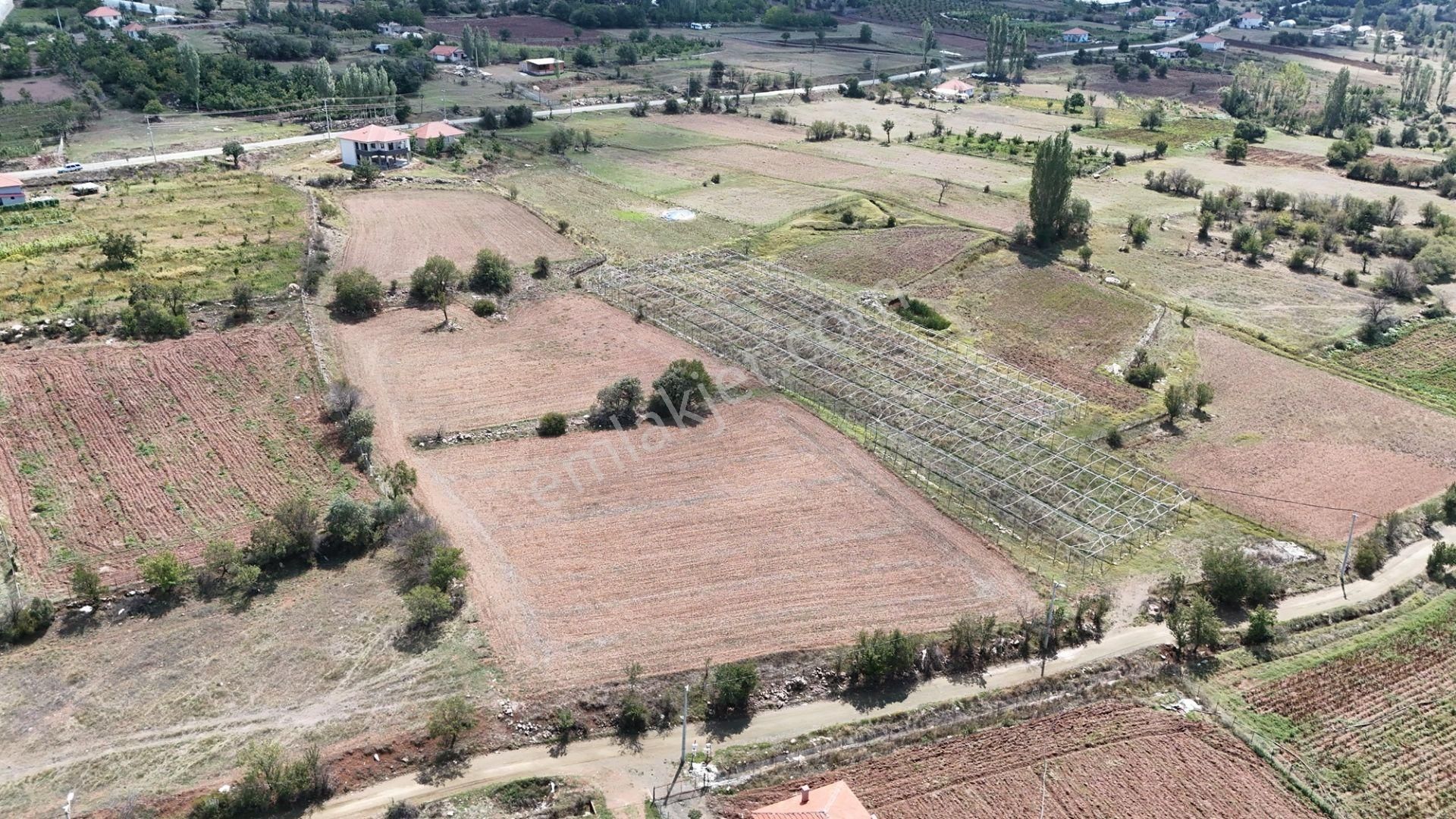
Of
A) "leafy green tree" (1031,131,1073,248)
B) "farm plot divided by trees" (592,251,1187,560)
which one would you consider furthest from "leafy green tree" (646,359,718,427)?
"leafy green tree" (1031,131,1073,248)

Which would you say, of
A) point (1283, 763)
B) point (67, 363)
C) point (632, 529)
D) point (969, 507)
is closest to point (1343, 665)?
point (1283, 763)

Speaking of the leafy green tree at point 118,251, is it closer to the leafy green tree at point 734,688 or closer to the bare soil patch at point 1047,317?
the bare soil patch at point 1047,317

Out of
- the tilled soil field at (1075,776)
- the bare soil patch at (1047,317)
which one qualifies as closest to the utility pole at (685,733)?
the tilled soil field at (1075,776)

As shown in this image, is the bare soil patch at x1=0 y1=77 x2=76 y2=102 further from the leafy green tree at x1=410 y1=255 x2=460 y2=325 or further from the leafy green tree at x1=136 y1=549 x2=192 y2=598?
the leafy green tree at x1=136 y1=549 x2=192 y2=598

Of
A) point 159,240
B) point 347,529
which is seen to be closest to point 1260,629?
point 347,529

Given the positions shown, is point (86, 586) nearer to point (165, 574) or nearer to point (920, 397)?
point (165, 574)

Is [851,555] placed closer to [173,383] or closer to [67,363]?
[173,383]
